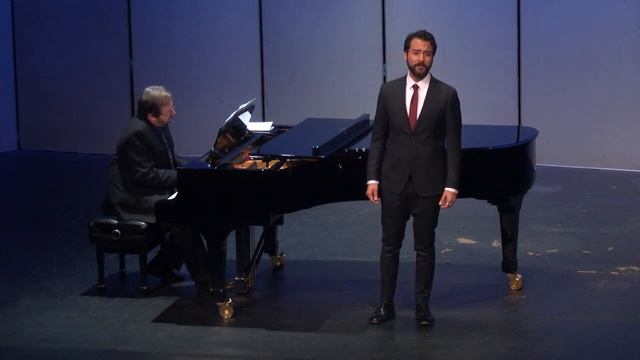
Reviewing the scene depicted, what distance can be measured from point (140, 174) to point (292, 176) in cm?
92

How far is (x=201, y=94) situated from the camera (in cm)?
1069

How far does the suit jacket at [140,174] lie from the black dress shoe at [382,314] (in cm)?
117

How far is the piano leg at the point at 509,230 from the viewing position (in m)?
6.12

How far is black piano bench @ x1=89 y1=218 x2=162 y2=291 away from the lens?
611cm

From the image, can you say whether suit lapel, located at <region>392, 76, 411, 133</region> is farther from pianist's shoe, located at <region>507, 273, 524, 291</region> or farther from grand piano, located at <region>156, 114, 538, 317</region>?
pianist's shoe, located at <region>507, 273, 524, 291</region>

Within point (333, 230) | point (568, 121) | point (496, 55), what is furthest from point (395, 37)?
point (333, 230)

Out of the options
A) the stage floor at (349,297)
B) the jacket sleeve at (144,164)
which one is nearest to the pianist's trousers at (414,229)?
the stage floor at (349,297)

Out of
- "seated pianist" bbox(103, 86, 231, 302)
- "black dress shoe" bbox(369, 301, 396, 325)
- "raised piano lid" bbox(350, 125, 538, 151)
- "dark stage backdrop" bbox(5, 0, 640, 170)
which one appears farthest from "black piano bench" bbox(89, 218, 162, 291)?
"dark stage backdrop" bbox(5, 0, 640, 170)

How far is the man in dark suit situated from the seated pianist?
993 millimetres

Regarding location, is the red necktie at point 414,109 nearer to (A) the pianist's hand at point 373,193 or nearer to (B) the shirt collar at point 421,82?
(B) the shirt collar at point 421,82

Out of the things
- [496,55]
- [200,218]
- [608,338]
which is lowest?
[608,338]

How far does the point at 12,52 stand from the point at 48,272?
15.7 feet

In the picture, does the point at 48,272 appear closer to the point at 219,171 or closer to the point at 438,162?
the point at 219,171

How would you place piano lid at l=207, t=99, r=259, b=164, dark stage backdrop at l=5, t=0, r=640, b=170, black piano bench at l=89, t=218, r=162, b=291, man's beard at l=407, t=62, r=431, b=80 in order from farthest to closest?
1. dark stage backdrop at l=5, t=0, r=640, b=170
2. black piano bench at l=89, t=218, r=162, b=291
3. piano lid at l=207, t=99, r=259, b=164
4. man's beard at l=407, t=62, r=431, b=80
